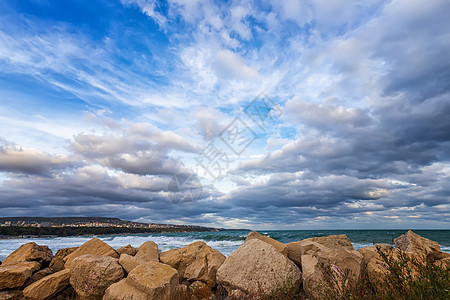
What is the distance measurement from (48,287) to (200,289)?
14.6ft

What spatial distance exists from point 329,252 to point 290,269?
44.1 inches

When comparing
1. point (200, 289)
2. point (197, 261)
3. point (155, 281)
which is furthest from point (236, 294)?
point (197, 261)

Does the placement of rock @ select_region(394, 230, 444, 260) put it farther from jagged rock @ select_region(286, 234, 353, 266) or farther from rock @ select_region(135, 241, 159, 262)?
rock @ select_region(135, 241, 159, 262)

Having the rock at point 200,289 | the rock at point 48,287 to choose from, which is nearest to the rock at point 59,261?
the rock at point 48,287

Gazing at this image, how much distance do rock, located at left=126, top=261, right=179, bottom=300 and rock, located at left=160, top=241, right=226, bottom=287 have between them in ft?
4.80

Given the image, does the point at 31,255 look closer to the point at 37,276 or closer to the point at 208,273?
the point at 37,276

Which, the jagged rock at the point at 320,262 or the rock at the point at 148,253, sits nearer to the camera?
the jagged rock at the point at 320,262

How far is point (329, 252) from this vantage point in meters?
7.77

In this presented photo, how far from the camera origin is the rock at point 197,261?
9.24 m

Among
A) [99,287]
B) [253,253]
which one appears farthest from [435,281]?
[99,287]

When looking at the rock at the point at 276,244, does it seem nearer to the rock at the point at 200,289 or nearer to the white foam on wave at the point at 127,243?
the rock at the point at 200,289

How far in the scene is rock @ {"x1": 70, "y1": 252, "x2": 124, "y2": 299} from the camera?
838 centimetres

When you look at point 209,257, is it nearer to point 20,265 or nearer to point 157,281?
point 157,281

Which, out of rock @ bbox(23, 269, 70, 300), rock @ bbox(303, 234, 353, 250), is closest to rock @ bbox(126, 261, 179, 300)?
rock @ bbox(23, 269, 70, 300)
